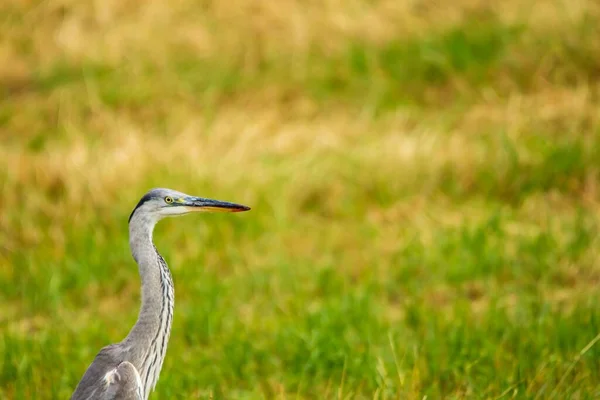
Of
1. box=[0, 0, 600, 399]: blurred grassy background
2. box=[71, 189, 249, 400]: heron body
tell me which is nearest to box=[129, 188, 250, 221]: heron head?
box=[71, 189, 249, 400]: heron body

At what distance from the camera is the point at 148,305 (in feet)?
10.9

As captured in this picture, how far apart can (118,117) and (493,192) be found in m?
3.72

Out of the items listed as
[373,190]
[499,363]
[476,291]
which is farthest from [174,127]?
[499,363]

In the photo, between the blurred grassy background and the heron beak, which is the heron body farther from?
the blurred grassy background

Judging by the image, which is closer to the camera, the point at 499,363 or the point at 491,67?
the point at 499,363

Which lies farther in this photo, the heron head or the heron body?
the heron head

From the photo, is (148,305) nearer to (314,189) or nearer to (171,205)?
(171,205)

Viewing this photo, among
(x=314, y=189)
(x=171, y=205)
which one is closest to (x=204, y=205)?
(x=171, y=205)

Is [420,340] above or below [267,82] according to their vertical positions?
below

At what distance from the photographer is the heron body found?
323cm

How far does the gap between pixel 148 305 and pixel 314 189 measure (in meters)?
3.60

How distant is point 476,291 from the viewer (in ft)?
18.3

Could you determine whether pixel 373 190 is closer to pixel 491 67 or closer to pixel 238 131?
pixel 238 131

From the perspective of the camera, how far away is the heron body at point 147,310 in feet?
10.6
